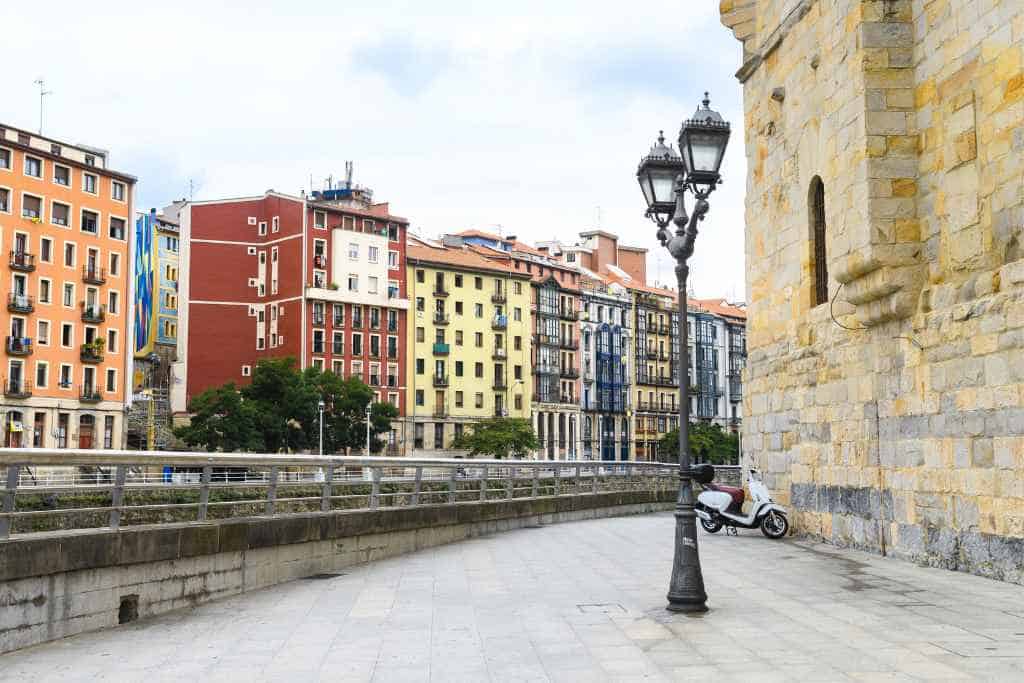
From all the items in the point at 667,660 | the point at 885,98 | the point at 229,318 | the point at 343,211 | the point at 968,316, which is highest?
the point at 343,211

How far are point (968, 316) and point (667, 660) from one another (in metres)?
6.97

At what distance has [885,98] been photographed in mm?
15109

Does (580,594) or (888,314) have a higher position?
(888,314)

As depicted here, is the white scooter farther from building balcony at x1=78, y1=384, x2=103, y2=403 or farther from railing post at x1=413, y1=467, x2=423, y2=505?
building balcony at x1=78, y1=384, x2=103, y2=403

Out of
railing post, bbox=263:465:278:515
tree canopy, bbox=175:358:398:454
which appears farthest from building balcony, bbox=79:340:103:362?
railing post, bbox=263:465:278:515

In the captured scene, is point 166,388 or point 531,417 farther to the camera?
point 531,417

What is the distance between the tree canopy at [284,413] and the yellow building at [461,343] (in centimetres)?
952

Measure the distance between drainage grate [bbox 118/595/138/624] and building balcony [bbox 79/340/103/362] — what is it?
61054 mm

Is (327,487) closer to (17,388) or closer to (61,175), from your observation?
(17,388)

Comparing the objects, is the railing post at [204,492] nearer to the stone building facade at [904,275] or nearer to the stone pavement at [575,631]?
the stone pavement at [575,631]

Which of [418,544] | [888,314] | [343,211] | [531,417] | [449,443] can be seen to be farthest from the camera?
[531,417]

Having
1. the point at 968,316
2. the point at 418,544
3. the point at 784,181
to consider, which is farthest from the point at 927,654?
the point at 784,181

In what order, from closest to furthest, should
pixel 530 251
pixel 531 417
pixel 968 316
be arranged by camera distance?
pixel 968 316 → pixel 531 417 → pixel 530 251

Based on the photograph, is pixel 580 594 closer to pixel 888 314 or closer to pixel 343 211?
pixel 888 314
